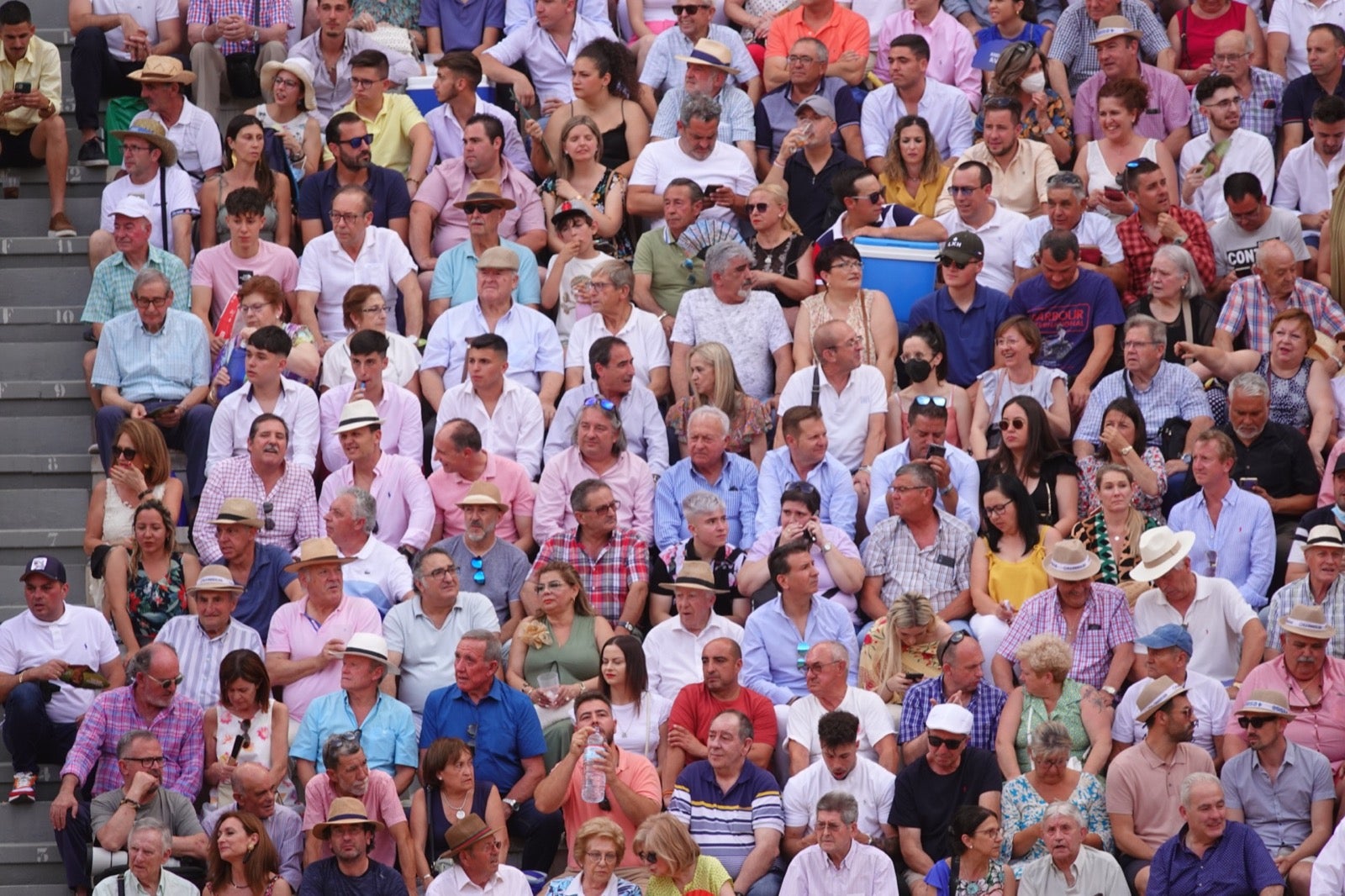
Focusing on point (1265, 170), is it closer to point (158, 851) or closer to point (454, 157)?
point (454, 157)

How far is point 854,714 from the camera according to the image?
12.2 meters

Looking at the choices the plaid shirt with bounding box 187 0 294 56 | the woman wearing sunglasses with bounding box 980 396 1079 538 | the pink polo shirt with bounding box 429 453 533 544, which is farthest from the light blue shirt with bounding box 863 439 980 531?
the plaid shirt with bounding box 187 0 294 56

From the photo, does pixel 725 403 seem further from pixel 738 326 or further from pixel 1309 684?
pixel 1309 684

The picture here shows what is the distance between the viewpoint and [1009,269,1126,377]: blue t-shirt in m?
14.5

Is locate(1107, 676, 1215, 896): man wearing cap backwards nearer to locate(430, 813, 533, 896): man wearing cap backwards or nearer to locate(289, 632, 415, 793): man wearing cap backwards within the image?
locate(430, 813, 533, 896): man wearing cap backwards

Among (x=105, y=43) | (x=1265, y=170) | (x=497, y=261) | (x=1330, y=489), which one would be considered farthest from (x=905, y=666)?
(x=105, y=43)

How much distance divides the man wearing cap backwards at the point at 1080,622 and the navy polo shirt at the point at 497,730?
238cm

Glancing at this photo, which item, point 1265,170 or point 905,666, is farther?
point 1265,170

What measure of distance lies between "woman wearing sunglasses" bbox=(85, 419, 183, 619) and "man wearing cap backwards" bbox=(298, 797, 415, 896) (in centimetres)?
255

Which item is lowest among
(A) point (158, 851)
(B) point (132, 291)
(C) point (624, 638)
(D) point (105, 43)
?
(A) point (158, 851)

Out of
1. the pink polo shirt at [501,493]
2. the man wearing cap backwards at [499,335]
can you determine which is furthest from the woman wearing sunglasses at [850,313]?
the pink polo shirt at [501,493]

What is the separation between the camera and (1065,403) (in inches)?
551

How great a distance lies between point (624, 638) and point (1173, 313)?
13.8 feet

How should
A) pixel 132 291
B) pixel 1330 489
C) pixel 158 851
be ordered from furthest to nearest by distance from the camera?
1. pixel 132 291
2. pixel 1330 489
3. pixel 158 851
